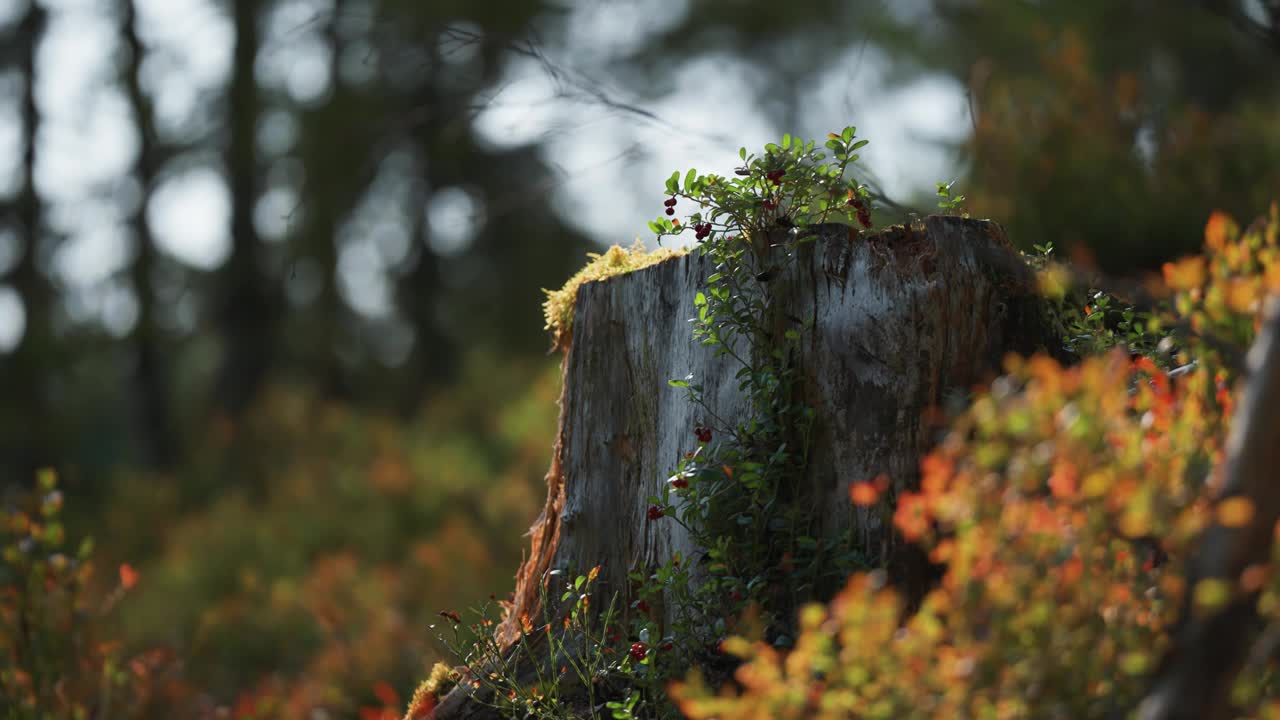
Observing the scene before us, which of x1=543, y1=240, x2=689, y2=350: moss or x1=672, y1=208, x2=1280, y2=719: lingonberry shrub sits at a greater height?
x1=543, y1=240, x2=689, y2=350: moss

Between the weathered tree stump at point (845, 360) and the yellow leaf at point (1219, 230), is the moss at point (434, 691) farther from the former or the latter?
the yellow leaf at point (1219, 230)

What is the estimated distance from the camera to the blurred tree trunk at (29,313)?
11.3 meters

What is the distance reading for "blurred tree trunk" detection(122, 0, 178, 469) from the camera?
10.6m

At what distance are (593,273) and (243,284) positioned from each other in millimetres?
10970

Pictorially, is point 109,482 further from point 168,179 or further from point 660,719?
point 660,719

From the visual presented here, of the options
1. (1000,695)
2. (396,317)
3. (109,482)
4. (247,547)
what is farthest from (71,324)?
(1000,695)

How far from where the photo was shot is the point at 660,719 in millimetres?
2725

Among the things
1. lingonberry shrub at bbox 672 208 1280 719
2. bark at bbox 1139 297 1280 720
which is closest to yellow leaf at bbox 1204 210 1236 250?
lingonberry shrub at bbox 672 208 1280 719

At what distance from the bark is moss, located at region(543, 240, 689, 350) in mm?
1949

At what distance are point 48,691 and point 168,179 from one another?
34.6 feet

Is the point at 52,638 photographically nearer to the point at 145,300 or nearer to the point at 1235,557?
the point at 1235,557

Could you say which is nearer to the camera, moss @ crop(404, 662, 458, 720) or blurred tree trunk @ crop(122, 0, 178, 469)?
moss @ crop(404, 662, 458, 720)

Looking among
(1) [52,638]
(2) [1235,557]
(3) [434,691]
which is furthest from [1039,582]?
(1) [52,638]

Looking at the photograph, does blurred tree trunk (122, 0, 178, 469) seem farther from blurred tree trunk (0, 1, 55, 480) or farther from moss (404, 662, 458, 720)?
moss (404, 662, 458, 720)
